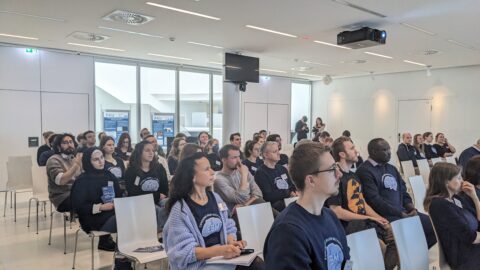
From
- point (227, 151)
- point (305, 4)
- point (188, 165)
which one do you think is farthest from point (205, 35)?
point (188, 165)

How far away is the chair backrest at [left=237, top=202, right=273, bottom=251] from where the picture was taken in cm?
297

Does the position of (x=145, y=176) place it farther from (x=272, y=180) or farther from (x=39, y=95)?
(x=39, y=95)

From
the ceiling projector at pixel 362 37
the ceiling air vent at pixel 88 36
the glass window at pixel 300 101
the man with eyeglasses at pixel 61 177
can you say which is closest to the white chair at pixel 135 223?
the man with eyeglasses at pixel 61 177

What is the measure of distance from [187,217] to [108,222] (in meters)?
1.66

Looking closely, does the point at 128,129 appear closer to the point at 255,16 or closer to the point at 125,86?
the point at 125,86

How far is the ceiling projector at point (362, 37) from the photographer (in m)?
5.88

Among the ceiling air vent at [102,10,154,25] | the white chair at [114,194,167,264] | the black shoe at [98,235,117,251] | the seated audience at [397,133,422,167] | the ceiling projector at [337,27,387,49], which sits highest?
the ceiling air vent at [102,10,154,25]

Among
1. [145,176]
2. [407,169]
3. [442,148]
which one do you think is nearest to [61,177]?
[145,176]

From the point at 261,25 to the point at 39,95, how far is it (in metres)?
5.49

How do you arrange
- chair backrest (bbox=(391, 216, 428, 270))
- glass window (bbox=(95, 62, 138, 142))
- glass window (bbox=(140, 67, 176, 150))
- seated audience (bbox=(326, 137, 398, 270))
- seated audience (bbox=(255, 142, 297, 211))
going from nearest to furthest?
chair backrest (bbox=(391, 216, 428, 270)) → seated audience (bbox=(326, 137, 398, 270)) → seated audience (bbox=(255, 142, 297, 211)) → glass window (bbox=(95, 62, 138, 142)) → glass window (bbox=(140, 67, 176, 150))

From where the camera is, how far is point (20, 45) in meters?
8.13

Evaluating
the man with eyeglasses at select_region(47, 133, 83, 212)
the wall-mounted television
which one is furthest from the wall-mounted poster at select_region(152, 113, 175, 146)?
the man with eyeglasses at select_region(47, 133, 83, 212)

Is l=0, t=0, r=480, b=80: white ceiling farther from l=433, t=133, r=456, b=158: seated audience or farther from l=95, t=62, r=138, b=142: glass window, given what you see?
l=433, t=133, r=456, b=158: seated audience

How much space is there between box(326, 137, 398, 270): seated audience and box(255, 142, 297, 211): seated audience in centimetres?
84
